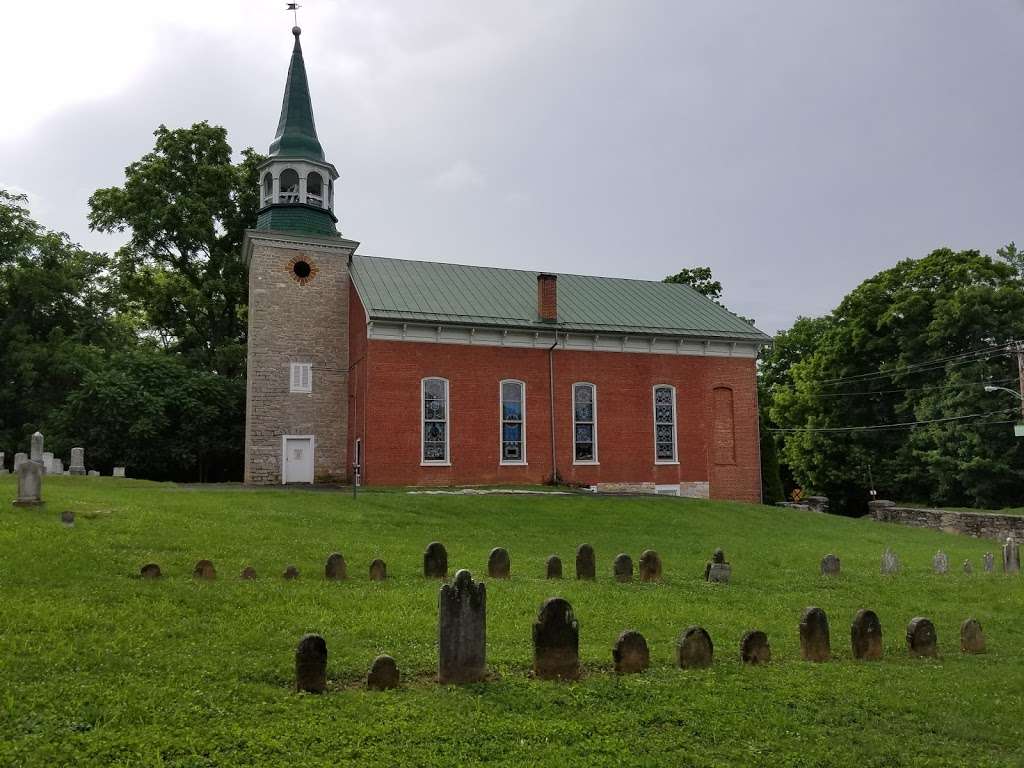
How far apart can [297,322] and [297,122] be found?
8175 millimetres

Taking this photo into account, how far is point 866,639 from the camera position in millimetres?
8914

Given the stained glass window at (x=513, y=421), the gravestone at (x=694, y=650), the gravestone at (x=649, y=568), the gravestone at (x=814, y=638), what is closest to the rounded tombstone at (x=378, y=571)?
the gravestone at (x=649, y=568)

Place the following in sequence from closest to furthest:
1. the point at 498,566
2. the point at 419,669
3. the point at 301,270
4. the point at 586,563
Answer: the point at 419,669, the point at 498,566, the point at 586,563, the point at 301,270

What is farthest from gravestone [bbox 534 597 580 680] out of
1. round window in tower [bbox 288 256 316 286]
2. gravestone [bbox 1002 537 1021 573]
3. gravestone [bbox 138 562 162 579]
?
round window in tower [bbox 288 256 316 286]

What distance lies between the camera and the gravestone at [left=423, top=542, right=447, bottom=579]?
12477mm

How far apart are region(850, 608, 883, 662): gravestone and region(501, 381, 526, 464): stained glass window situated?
70.1 feet

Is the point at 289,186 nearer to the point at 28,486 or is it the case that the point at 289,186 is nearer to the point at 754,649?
the point at 28,486

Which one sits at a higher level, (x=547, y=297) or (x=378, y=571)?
(x=547, y=297)

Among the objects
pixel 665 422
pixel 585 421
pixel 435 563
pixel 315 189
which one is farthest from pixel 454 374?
pixel 435 563

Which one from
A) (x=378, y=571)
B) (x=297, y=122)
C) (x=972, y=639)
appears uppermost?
(x=297, y=122)

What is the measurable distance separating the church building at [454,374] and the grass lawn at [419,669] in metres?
13.5

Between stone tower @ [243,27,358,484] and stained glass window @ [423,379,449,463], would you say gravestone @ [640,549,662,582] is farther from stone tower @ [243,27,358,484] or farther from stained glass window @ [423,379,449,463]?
stone tower @ [243,27,358,484]

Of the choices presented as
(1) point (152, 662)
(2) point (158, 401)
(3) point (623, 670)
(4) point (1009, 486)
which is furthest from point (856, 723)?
(4) point (1009, 486)

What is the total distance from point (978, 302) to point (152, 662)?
39578 millimetres
